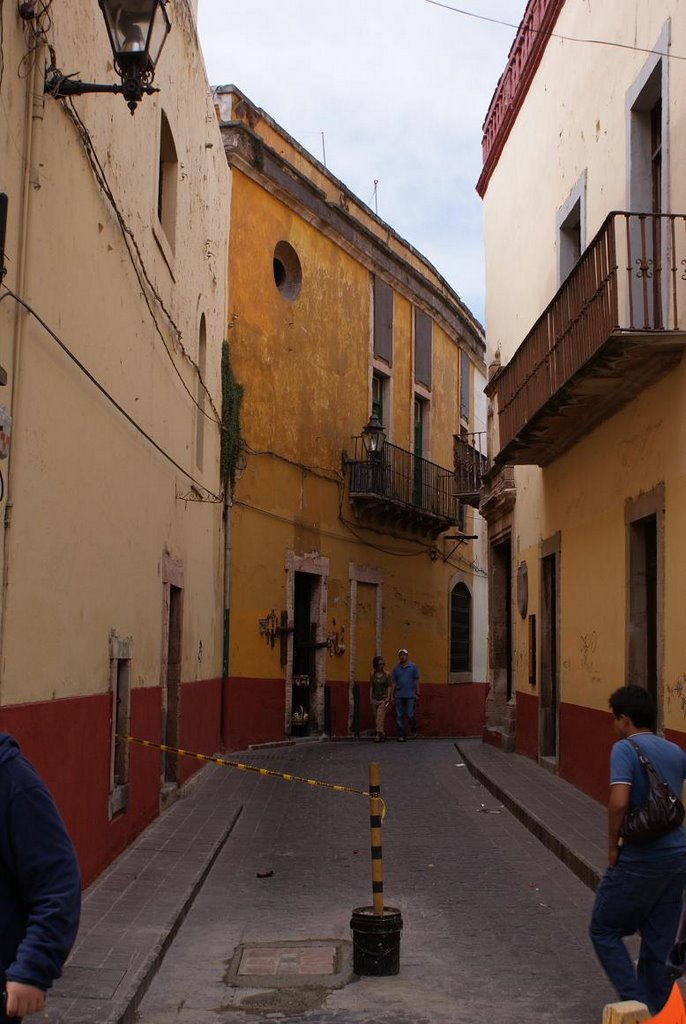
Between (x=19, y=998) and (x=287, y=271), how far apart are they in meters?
19.1

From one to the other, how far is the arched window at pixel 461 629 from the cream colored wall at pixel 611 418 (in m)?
10.4

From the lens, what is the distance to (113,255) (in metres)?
9.09

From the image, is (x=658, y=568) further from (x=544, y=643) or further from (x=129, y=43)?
(x=129, y=43)

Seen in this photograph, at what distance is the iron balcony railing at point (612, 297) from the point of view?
9.81 m

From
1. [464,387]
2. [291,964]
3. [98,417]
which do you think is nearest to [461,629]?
[464,387]

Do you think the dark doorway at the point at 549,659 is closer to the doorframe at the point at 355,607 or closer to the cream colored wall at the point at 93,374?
the cream colored wall at the point at 93,374

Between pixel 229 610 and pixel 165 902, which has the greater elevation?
pixel 229 610

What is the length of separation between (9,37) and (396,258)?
19309 millimetres

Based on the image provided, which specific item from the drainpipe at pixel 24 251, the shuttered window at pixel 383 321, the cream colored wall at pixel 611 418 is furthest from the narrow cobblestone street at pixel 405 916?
the shuttered window at pixel 383 321

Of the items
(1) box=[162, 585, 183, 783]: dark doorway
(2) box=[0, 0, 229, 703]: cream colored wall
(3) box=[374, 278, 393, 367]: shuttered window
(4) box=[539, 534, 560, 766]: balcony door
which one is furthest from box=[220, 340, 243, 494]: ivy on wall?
(3) box=[374, 278, 393, 367]: shuttered window

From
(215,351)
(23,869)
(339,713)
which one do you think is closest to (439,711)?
(339,713)

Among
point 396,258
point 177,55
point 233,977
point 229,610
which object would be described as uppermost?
point 396,258

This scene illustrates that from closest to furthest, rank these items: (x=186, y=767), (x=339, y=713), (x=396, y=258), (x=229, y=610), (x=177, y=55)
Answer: (x=177, y=55) → (x=186, y=767) → (x=229, y=610) → (x=339, y=713) → (x=396, y=258)

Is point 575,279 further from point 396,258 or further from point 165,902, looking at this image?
point 396,258
